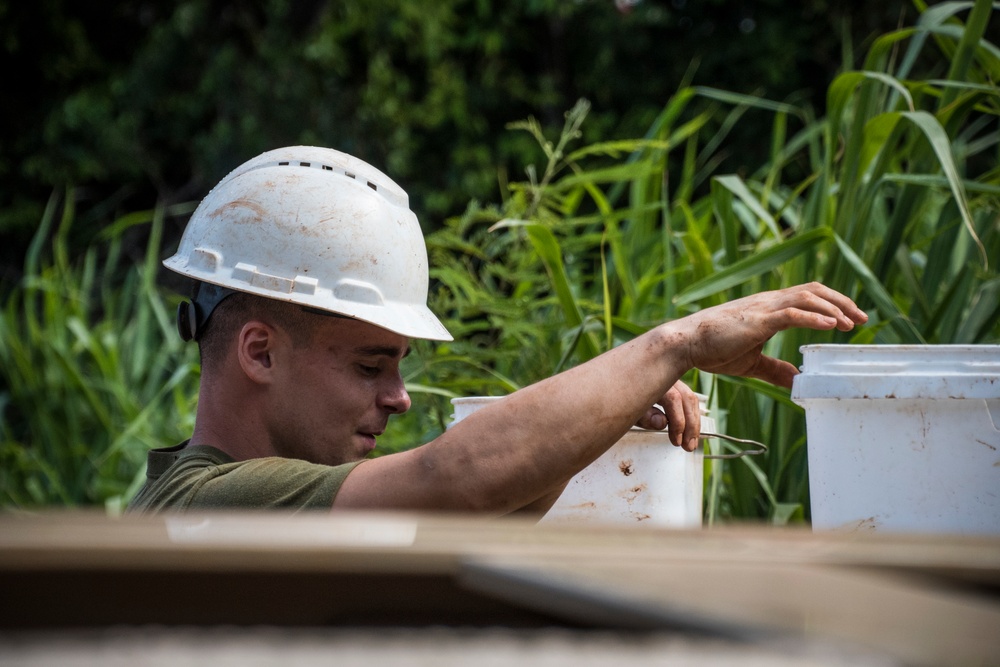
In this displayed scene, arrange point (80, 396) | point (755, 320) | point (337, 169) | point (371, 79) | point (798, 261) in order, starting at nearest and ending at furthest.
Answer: point (755, 320), point (337, 169), point (798, 261), point (80, 396), point (371, 79)

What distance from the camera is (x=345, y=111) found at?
723 cm

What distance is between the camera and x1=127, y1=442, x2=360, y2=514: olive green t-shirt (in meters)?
1.68

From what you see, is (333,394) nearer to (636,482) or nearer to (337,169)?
(337,169)

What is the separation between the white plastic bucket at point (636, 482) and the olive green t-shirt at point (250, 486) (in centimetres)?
34

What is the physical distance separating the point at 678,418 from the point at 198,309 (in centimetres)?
97

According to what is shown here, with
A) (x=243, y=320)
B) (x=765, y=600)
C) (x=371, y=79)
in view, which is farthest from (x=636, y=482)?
(x=371, y=79)

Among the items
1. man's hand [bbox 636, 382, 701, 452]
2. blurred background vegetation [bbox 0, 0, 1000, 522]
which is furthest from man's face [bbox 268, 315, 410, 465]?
blurred background vegetation [bbox 0, 0, 1000, 522]

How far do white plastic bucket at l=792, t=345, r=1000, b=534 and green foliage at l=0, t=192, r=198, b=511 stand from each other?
2.99 metres

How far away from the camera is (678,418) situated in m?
1.87

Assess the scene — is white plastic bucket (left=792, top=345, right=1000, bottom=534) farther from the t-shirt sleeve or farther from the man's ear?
the man's ear

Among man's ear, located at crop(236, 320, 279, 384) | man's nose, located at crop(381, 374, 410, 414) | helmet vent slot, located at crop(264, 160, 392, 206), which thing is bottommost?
man's nose, located at crop(381, 374, 410, 414)

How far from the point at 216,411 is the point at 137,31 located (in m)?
6.83

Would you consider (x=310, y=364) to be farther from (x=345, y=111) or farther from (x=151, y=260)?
(x=345, y=111)

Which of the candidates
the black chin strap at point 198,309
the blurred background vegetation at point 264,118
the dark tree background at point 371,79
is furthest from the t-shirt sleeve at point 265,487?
the dark tree background at point 371,79
